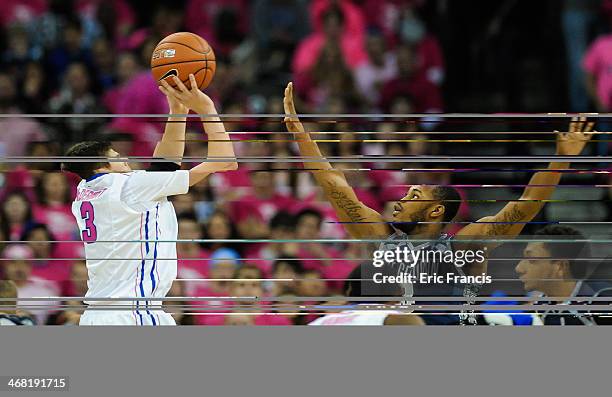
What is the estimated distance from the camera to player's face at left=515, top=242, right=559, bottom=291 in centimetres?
374

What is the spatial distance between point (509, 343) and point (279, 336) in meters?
0.74

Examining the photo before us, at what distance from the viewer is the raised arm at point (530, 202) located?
12.3ft

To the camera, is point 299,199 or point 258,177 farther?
point 258,177

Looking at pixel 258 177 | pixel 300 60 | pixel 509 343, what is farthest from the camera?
pixel 300 60

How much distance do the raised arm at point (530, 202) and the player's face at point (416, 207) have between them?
14cm

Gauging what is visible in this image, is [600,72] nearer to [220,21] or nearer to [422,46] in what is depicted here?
[422,46]

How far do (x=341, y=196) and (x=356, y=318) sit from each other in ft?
1.35

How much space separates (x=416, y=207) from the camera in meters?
3.83

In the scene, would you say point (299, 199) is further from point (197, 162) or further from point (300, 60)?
point (300, 60)

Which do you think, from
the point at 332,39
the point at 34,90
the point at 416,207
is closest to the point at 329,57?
the point at 332,39

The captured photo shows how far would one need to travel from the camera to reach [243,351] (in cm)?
365

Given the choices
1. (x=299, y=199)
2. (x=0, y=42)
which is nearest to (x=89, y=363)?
(x=299, y=199)

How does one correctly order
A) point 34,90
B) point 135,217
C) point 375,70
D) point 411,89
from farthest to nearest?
point 375,70 < point 34,90 < point 411,89 < point 135,217

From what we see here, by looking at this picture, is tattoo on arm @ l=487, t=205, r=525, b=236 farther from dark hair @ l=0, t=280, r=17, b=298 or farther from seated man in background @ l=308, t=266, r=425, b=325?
dark hair @ l=0, t=280, r=17, b=298
